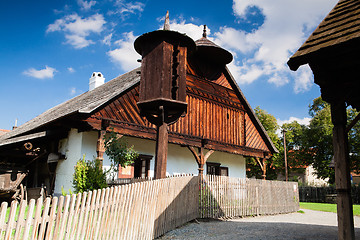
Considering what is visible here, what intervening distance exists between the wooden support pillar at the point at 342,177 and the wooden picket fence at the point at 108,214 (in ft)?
11.7

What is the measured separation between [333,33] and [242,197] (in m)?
7.70

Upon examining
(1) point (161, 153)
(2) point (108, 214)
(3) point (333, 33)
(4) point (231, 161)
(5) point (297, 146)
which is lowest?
(2) point (108, 214)

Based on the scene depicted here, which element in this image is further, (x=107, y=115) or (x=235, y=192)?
(x=107, y=115)

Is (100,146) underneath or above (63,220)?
above

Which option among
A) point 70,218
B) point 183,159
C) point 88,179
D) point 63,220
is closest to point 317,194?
point 183,159

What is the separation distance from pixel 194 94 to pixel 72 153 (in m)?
6.67

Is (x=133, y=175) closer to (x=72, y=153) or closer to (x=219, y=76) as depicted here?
(x=72, y=153)

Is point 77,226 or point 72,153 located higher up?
point 72,153

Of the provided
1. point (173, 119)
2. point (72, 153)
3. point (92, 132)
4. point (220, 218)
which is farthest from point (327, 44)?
point (72, 153)

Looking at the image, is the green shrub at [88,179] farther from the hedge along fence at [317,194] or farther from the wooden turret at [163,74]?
the hedge along fence at [317,194]

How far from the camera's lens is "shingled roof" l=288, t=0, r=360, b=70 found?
4.93 meters

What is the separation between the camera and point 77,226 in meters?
4.49

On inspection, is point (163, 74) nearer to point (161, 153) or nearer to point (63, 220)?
point (161, 153)

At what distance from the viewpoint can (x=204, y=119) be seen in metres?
16.3
